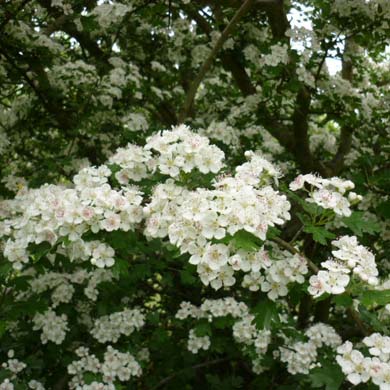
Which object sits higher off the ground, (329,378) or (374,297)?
(374,297)

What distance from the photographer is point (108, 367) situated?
324 cm

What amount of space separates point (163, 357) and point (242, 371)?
0.70 metres

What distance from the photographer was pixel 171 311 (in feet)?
14.1

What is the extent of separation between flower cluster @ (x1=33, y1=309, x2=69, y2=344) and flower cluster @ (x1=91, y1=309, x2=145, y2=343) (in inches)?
7.5

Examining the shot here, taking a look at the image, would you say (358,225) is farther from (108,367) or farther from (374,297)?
(108,367)

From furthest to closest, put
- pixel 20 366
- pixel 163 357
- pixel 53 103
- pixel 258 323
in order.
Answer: pixel 53 103, pixel 163 357, pixel 20 366, pixel 258 323

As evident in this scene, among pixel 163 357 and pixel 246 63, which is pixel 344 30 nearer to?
pixel 246 63

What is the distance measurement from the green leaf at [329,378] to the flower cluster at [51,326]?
1.86 m

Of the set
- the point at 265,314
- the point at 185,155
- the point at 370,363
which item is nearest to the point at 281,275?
the point at 265,314

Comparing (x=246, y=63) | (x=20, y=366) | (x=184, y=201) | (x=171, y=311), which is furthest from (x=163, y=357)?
(x=246, y=63)

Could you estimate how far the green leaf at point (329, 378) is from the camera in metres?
2.06

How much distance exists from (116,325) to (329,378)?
67.7 inches

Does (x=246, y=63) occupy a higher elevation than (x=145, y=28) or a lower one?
lower

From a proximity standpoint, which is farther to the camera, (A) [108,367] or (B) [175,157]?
(A) [108,367]
